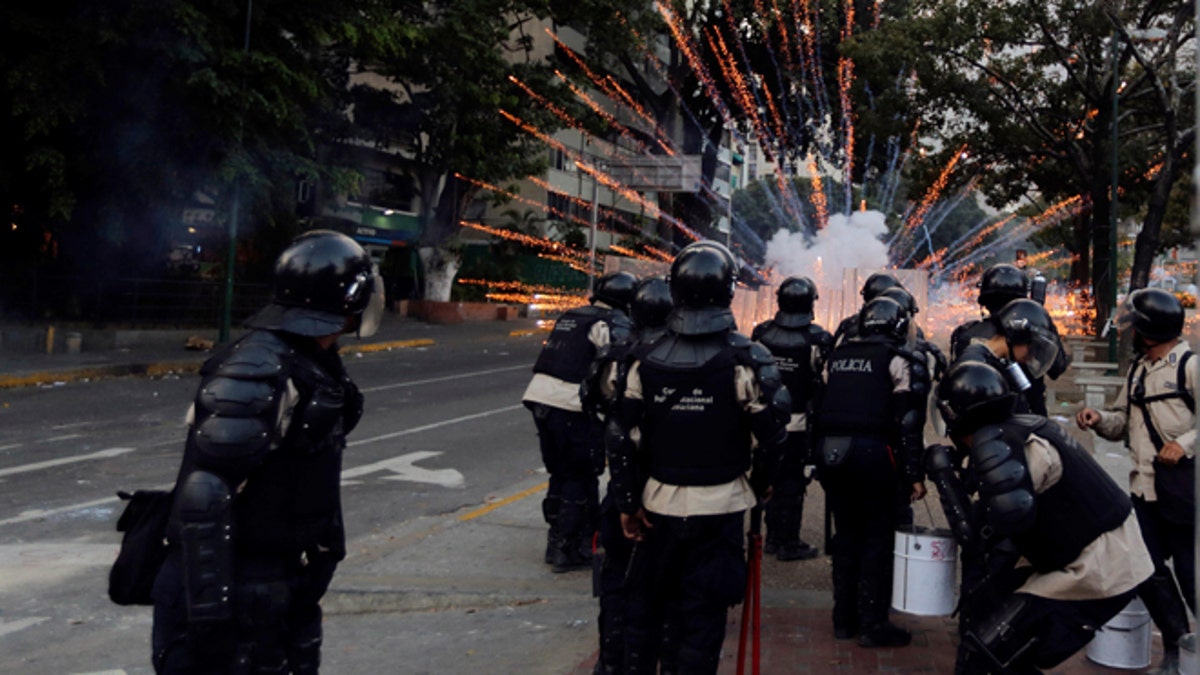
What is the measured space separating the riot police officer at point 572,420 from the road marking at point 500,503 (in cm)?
138

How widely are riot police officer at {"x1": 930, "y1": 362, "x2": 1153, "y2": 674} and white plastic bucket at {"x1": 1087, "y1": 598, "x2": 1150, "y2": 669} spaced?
4.22ft

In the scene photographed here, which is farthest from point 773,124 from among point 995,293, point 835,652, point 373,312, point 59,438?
point 373,312

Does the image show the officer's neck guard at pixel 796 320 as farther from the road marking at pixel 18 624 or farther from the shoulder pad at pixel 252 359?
the road marking at pixel 18 624

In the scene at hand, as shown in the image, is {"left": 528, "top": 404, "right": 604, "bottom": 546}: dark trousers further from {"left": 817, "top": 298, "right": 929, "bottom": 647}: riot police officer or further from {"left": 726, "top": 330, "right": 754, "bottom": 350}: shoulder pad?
{"left": 726, "top": 330, "right": 754, "bottom": 350}: shoulder pad

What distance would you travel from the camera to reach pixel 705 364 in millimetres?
4211

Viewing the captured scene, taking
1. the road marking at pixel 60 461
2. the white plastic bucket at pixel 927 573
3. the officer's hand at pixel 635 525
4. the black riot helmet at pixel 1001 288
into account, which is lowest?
the road marking at pixel 60 461

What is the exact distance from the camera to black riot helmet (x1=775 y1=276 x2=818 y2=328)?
694 cm

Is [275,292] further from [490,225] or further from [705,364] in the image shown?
[490,225]

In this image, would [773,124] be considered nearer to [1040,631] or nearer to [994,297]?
[994,297]

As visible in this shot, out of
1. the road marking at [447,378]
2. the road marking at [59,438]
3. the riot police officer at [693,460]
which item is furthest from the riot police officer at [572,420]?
the road marking at [447,378]

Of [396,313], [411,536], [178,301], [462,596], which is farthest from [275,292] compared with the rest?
[396,313]

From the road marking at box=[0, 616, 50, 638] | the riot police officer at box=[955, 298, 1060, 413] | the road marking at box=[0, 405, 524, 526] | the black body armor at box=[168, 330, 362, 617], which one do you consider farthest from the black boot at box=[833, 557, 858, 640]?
the road marking at box=[0, 405, 524, 526]

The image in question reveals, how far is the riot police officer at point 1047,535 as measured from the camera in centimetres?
356

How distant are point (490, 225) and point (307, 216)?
46.0 ft
